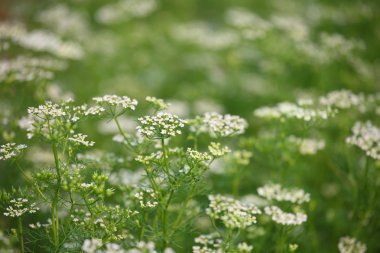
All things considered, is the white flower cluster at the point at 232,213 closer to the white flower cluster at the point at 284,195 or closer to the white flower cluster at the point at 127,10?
the white flower cluster at the point at 284,195

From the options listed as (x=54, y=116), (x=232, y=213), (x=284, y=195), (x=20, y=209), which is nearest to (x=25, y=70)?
(x=54, y=116)

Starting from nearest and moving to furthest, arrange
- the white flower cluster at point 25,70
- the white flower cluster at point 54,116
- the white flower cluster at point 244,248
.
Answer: the white flower cluster at point 54,116, the white flower cluster at point 244,248, the white flower cluster at point 25,70

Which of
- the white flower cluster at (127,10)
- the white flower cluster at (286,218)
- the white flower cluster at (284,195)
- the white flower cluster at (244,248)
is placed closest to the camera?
the white flower cluster at (244,248)

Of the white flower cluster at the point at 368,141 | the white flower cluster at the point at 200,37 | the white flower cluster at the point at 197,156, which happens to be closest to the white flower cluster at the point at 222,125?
the white flower cluster at the point at 197,156

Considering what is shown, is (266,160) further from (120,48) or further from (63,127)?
(120,48)

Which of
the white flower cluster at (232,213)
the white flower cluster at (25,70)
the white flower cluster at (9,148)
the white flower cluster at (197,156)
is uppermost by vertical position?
the white flower cluster at (25,70)

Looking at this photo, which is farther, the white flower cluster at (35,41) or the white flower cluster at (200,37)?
the white flower cluster at (200,37)

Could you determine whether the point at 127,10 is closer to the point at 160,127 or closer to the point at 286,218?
the point at 160,127
